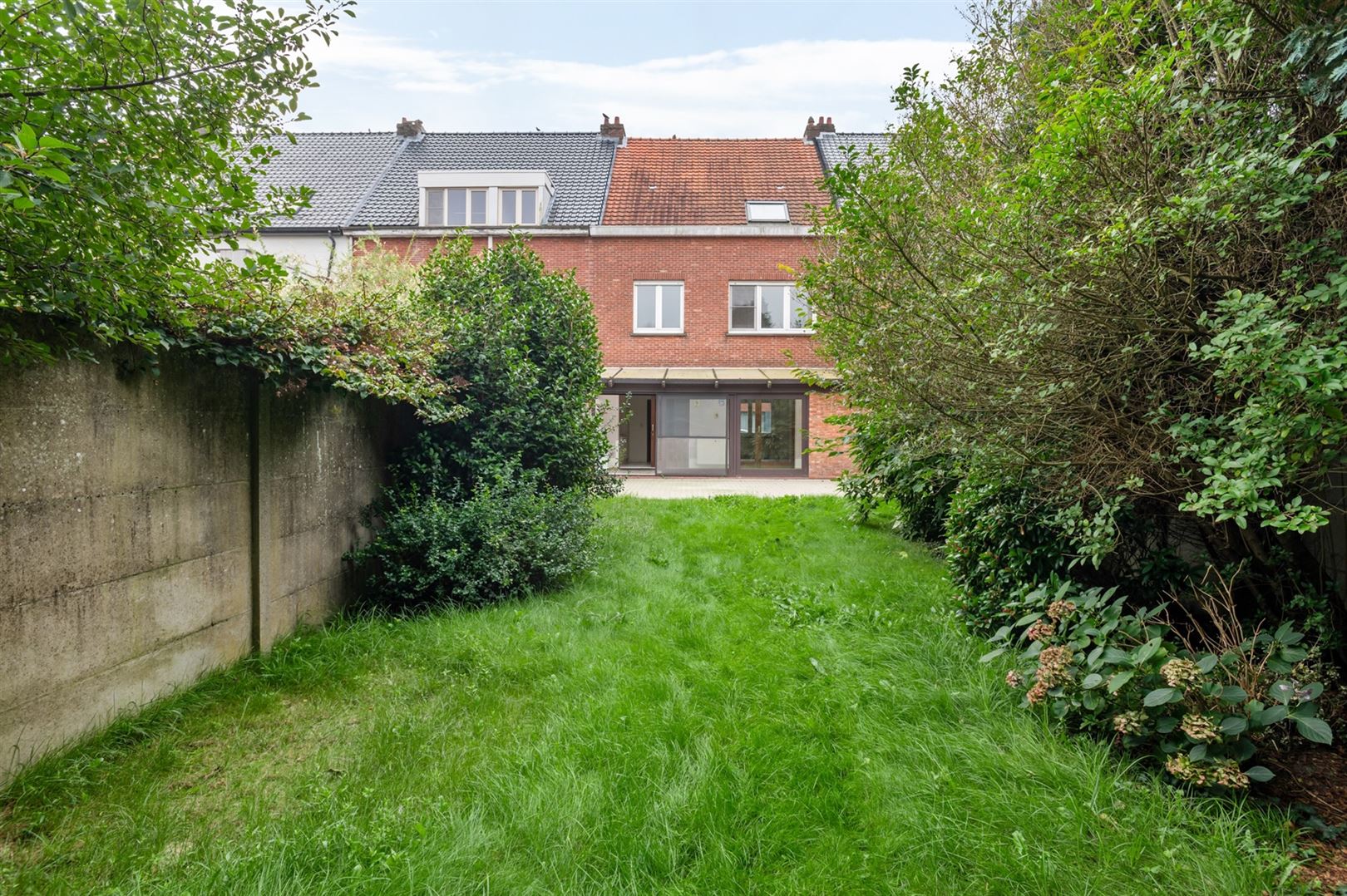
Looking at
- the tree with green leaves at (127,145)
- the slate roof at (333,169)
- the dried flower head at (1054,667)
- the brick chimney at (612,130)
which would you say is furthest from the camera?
the brick chimney at (612,130)

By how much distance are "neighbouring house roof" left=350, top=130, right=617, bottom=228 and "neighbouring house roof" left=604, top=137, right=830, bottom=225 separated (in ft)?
2.20

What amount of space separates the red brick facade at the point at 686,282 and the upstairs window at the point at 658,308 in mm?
156

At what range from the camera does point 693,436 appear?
18453mm

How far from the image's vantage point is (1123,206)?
9.01ft

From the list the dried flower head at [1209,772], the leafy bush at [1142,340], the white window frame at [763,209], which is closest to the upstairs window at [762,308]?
the white window frame at [763,209]

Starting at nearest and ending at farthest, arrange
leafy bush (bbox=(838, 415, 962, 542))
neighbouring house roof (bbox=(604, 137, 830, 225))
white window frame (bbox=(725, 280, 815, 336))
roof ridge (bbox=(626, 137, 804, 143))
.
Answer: leafy bush (bbox=(838, 415, 962, 542)) < white window frame (bbox=(725, 280, 815, 336)) < neighbouring house roof (bbox=(604, 137, 830, 225)) < roof ridge (bbox=(626, 137, 804, 143))

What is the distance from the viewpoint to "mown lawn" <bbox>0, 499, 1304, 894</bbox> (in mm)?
2111

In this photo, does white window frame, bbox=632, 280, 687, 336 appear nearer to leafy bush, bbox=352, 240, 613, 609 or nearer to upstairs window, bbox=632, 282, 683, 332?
upstairs window, bbox=632, 282, 683, 332

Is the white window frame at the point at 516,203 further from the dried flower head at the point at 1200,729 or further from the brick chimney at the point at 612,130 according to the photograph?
the dried flower head at the point at 1200,729

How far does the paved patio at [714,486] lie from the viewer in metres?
13.5

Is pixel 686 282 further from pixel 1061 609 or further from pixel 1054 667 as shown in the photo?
pixel 1054 667

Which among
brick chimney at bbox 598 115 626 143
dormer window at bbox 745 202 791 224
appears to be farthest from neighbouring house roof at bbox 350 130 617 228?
dormer window at bbox 745 202 791 224

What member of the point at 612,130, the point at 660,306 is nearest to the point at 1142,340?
the point at 660,306

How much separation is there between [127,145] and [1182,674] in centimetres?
390
